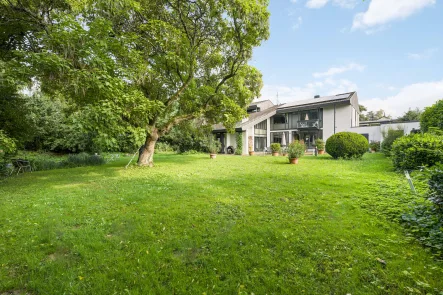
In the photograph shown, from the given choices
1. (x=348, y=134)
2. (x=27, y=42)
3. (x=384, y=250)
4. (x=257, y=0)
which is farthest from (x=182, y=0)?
(x=348, y=134)

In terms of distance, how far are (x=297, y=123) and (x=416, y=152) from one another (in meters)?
19.2

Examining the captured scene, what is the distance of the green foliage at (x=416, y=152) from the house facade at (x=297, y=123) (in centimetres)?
1525

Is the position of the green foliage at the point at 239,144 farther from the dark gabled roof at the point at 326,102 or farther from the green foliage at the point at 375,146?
the green foliage at the point at 375,146

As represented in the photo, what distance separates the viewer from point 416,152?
24.3 ft

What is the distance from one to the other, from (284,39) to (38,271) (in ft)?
51.3

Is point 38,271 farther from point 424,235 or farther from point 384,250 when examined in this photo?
point 424,235

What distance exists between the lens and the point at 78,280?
7.95 feet

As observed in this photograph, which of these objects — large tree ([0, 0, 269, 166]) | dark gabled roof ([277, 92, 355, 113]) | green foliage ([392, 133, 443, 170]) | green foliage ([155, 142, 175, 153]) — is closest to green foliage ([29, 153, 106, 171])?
large tree ([0, 0, 269, 166])

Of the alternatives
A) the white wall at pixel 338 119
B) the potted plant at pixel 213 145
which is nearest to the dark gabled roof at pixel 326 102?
the white wall at pixel 338 119

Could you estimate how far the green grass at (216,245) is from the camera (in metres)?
2.32

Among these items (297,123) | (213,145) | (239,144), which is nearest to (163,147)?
(213,145)

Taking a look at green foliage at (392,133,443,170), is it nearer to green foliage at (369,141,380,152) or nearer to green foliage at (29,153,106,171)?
green foliage at (369,141,380,152)

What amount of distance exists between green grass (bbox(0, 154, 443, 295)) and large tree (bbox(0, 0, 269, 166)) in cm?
395

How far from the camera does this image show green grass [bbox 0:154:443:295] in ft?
7.63
